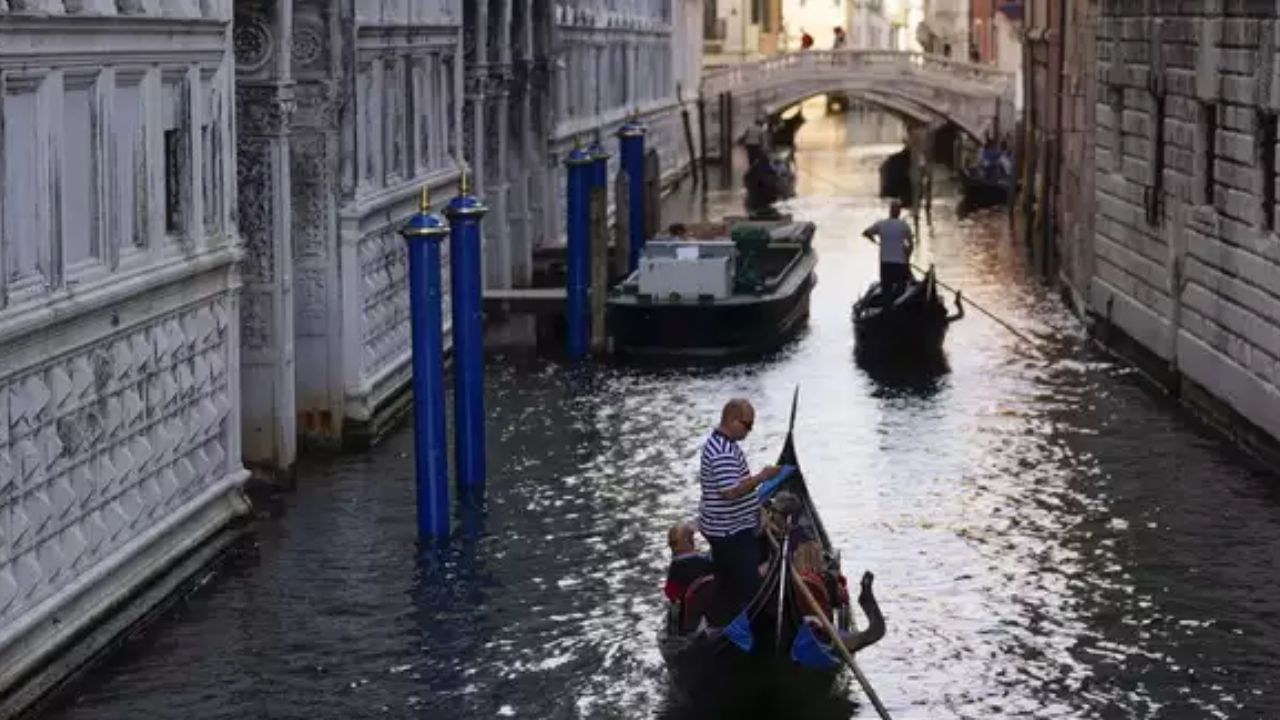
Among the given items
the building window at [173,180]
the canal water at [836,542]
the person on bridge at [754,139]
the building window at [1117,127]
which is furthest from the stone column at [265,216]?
the person on bridge at [754,139]

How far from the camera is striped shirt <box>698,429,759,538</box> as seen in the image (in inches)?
500

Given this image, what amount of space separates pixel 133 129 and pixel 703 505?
3.88m

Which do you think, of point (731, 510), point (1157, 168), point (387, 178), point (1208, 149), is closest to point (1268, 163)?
point (1208, 149)

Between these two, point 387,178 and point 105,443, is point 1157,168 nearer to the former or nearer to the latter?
point 387,178

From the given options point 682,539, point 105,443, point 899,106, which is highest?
point 899,106

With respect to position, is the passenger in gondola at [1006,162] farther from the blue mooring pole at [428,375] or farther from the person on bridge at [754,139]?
the blue mooring pole at [428,375]

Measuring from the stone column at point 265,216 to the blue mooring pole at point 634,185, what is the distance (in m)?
12.2

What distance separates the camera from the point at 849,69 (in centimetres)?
5741

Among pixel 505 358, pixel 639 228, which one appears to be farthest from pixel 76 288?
pixel 639 228

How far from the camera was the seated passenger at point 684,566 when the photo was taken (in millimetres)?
13352

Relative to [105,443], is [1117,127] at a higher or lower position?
higher

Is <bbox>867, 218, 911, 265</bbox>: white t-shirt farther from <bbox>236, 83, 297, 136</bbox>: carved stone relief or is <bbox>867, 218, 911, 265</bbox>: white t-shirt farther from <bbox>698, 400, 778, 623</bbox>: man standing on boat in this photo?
<bbox>698, 400, 778, 623</bbox>: man standing on boat

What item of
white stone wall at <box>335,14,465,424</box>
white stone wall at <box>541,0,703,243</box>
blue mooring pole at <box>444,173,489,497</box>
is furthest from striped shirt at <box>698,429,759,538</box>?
white stone wall at <box>541,0,703,243</box>

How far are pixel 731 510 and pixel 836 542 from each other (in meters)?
3.77
